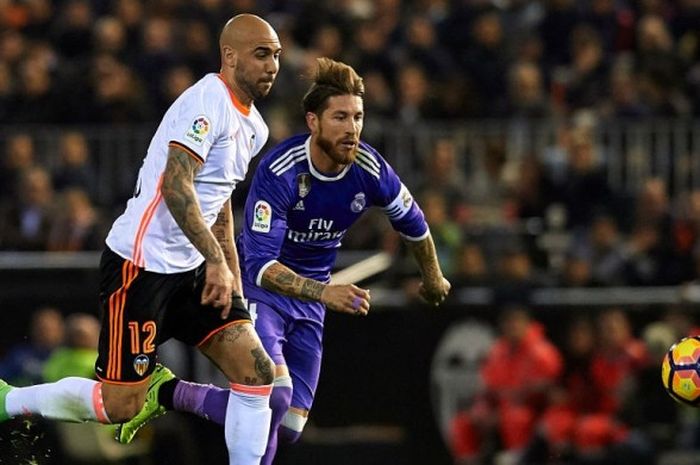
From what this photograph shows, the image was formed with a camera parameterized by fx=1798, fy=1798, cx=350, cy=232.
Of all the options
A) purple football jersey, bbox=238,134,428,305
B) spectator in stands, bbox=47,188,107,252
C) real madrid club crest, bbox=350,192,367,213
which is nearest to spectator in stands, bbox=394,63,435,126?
spectator in stands, bbox=47,188,107,252

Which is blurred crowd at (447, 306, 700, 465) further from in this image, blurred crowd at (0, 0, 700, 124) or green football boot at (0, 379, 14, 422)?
green football boot at (0, 379, 14, 422)

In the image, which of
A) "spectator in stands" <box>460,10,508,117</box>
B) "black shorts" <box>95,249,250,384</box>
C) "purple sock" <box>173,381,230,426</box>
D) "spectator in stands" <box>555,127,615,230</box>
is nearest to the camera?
"black shorts" <box>95,249,250,384</box>

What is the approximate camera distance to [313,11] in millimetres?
18719

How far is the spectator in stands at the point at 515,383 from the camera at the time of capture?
51.0 ft

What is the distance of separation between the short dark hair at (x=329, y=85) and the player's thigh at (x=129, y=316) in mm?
1408

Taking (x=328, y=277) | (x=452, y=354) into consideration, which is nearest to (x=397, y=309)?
(x=452, y=354)

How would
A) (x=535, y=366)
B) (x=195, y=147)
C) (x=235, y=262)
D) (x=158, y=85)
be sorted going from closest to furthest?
(x=195, y=147), (x=235, y=262), (x=535, y=366), (x=158, y=85)

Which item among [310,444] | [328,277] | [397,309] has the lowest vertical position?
[310,444]

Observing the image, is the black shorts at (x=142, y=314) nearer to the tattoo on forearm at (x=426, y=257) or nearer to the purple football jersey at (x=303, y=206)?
the purple football jersey at (x=303, y=206)

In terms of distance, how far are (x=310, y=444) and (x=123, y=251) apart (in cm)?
682

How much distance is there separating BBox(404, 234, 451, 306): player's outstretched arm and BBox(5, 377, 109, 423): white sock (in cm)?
207

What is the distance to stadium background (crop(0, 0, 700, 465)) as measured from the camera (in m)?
16.1

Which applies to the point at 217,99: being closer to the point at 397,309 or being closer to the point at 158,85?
the point at 397,309

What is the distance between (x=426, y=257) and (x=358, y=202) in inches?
22.3
